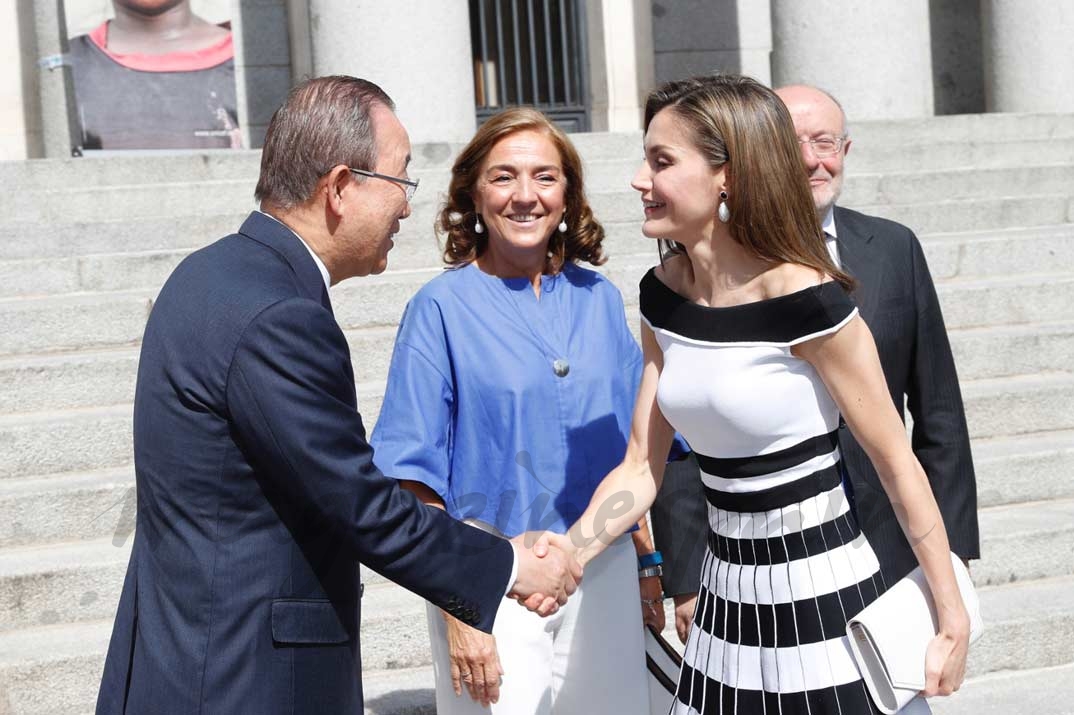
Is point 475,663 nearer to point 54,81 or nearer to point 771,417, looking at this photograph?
point 771,417

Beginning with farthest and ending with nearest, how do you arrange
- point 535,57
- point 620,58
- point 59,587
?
point 535,57
point 620,58
point 59,587

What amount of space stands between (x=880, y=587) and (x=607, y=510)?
669 mm

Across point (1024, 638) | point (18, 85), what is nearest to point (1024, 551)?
point (1024, 638)

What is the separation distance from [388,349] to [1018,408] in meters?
2.98

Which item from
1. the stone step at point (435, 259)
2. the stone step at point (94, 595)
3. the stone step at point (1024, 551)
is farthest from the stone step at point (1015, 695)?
the stone step at point (435, 259)

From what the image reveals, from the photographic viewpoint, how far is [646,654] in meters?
3.24

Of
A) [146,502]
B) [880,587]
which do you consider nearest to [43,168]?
[146,502]

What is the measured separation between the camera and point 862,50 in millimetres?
9219

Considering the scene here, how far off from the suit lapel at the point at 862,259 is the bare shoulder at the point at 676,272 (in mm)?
569

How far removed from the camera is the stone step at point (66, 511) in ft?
15.3

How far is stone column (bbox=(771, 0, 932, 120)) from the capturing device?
9.17 meters

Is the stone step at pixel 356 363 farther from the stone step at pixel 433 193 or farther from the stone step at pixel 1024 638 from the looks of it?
the stone step at pixel 1024 638

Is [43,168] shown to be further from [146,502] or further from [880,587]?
[880,587]

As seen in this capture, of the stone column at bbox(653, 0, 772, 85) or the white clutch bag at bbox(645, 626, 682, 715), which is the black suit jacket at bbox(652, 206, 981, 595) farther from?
the stone column at bbox(653, 0, 772, 85)
